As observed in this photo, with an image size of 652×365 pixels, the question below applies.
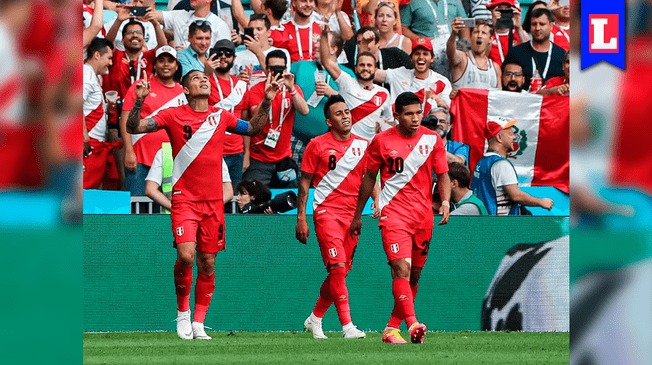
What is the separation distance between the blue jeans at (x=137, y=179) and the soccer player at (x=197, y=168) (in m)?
1.75

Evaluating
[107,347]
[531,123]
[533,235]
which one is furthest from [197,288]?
[531,123]

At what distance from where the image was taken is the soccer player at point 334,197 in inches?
361

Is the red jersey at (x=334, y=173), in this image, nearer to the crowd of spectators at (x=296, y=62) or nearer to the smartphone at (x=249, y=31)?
the crowd of spectators at (x=296, y=62)

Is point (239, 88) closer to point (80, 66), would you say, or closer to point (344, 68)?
point (344, 68)

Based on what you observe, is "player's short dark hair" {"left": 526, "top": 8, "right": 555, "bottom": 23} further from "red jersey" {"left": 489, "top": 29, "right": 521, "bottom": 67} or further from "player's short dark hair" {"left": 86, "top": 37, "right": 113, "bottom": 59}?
"player's short dark hair" {"left": 86, "top": 37, "right": 113, "bottom": 59}

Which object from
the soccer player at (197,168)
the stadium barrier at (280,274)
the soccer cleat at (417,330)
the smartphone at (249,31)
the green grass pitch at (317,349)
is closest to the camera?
the green grass pitch at (317,349)

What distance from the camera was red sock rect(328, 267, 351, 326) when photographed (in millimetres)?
9141

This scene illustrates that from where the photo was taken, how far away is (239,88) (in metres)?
11.3

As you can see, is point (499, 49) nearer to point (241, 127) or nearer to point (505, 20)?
point (505, 20)

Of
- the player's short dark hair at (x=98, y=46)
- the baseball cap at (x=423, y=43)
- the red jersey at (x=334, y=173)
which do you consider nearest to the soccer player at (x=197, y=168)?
the red jersey at (x=334, y=173)

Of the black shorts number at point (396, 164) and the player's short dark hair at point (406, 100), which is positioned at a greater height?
the player's short dark hair at point (406, 100)

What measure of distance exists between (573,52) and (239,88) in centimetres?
937

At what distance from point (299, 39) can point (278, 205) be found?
255 centimetres

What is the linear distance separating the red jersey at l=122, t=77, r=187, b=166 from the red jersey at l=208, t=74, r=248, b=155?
0.45m
